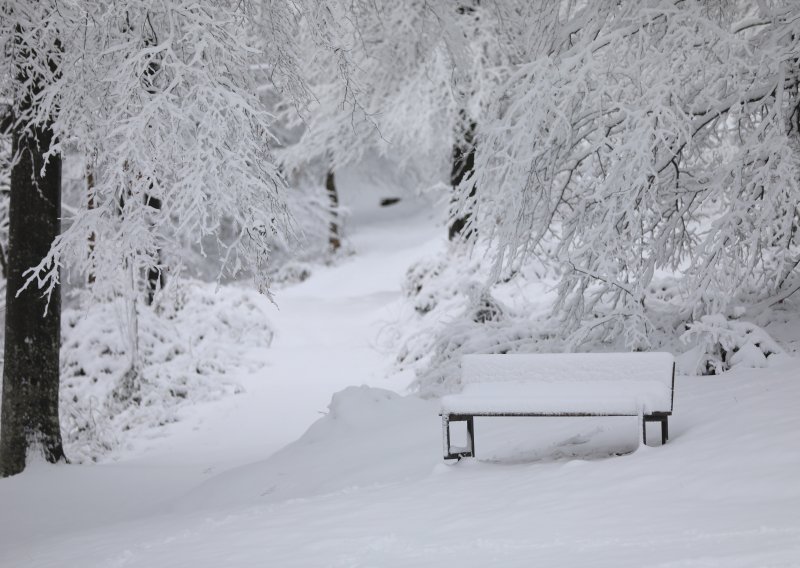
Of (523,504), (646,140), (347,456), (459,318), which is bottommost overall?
(347,456)

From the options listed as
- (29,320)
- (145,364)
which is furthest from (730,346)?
(145,364)

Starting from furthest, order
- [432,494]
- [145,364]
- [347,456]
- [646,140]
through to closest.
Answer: [145,364] → [347,456] → [646,140] → [432,494]

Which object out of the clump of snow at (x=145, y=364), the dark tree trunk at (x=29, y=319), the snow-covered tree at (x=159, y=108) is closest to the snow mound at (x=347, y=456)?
the snow-covered tree at (x=159, y=108)

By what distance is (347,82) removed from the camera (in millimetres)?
7559

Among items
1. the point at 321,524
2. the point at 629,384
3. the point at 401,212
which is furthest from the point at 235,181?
the point at 401,212

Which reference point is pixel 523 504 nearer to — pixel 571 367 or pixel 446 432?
pixel 446 432

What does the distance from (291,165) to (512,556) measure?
1673 cm

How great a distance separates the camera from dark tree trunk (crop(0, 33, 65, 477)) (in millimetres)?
8312

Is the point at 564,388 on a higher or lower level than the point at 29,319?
lower

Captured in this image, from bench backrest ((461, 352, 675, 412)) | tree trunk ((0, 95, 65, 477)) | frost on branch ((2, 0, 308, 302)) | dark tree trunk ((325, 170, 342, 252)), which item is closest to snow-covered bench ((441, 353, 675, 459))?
bench backrest ((461, 352, 675, 412))

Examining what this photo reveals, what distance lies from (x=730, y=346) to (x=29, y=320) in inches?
244

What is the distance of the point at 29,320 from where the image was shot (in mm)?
8352

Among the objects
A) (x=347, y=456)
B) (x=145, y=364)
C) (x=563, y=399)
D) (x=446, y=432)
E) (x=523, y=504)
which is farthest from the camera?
(x=145, y=364)

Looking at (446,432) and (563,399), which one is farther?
(446,432)
